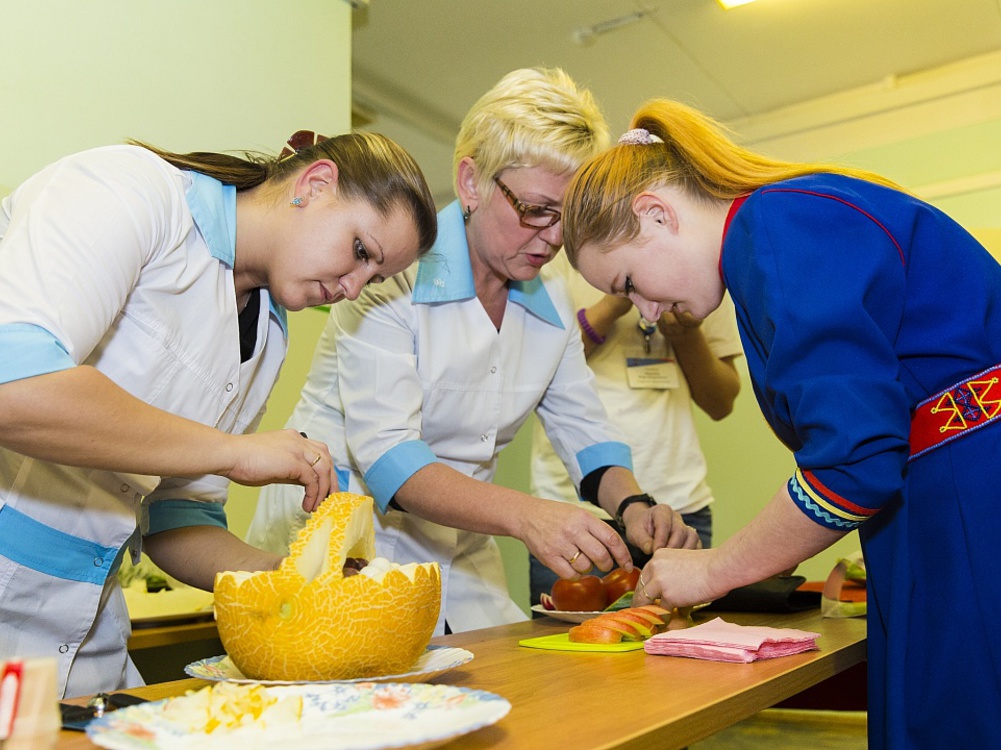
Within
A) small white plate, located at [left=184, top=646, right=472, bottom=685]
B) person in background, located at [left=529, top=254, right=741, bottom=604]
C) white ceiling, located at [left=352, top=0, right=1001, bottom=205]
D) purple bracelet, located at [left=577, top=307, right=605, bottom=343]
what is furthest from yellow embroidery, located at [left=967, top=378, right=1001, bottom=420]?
white ceiling, located at [left=352, top=0, right=1001, bottom=205]

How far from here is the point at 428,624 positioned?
904 mm

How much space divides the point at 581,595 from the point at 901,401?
72cm

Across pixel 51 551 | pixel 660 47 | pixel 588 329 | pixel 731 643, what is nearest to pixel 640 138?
pixel 731 643

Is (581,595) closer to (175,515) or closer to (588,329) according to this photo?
(175,515)

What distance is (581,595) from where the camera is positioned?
5.06ft

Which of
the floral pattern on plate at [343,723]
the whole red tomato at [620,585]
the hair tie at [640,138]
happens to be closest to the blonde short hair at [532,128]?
the hair tie at [640,138]

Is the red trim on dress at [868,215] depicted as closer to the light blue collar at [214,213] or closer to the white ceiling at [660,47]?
the light blue collar at [214,213]

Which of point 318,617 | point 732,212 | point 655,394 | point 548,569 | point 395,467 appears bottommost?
point 548,569

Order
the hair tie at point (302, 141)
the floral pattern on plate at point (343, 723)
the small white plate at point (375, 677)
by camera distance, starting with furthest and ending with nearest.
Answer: the hair tie at point (302, 141)
the small white plate at point (375, 677)
the floral pattern on plate at point (343, 723)

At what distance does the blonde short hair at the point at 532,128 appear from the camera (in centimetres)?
168

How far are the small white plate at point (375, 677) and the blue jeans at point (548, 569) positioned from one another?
80cm

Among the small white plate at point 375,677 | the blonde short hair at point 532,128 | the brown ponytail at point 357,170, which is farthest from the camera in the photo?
the blonde short hair at point 532,128

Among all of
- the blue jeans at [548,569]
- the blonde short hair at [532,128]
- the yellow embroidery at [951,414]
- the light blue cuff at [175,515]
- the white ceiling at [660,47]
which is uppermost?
the white ceiling at [660,47]

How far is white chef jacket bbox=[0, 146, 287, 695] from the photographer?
→ 96 centimetres
